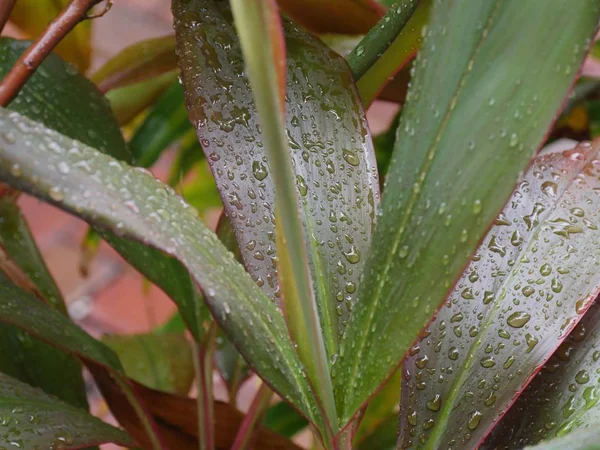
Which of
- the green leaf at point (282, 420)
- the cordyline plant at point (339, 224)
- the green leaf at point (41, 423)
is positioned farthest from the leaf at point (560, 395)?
the green leaf at point (282, 420)

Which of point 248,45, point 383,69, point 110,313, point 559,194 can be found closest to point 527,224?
point 559,194

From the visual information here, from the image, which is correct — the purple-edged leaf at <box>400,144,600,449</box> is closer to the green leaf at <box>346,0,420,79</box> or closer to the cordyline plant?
the cordyline plant

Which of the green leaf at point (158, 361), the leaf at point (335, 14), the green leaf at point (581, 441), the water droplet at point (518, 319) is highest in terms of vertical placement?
the leaf at point (335, 14)

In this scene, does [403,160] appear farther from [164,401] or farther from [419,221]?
[164,401]

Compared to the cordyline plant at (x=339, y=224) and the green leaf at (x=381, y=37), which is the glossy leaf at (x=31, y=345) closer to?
the cordyline plant at (x=339, y=224)

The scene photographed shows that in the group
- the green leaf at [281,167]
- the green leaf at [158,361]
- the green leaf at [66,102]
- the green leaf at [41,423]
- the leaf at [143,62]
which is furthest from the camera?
the green leaf at [158,361]

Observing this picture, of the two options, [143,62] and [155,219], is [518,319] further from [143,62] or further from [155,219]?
[143,62]

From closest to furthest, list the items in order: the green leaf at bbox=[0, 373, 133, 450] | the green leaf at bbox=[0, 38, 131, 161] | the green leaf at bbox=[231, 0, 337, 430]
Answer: the green leaf at bbox=[231, 0, 337, 430]
the green leaf at bbox=[0, 373, 133, 450]
the green leaf at bbox=[0, 38, 131, 161]

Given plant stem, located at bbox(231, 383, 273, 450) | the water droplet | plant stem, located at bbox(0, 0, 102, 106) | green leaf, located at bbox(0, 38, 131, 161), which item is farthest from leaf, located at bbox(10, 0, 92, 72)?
the water droplet
